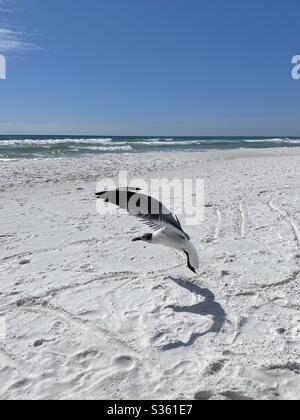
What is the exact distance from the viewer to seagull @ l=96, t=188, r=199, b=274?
→ 374 cm

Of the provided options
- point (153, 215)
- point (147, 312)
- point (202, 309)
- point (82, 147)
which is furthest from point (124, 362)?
point (82, 147)

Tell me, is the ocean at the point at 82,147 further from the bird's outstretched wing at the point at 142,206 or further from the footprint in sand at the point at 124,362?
the footprint in sand at the point at 124,362

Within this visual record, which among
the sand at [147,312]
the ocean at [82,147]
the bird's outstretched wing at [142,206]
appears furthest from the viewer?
the ocean at [82,147]

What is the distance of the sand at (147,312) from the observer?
253 cm

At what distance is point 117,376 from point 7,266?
2.57 meters

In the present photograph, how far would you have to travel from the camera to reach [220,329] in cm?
315

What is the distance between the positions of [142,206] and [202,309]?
1.19 metres

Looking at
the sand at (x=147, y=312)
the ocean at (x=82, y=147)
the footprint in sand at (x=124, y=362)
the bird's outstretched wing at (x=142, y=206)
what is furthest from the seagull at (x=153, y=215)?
the ocean at (x=82, y=147)

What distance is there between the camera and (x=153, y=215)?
3830 mm

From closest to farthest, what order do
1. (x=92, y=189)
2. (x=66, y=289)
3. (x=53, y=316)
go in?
1. (x=53, y=316)
2. (x=66, y=289)
3. (x=92, y=189)

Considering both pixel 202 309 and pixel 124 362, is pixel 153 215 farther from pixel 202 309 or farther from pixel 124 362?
pixel 124 362

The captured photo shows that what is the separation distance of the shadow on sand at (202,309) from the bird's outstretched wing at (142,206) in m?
0.58
